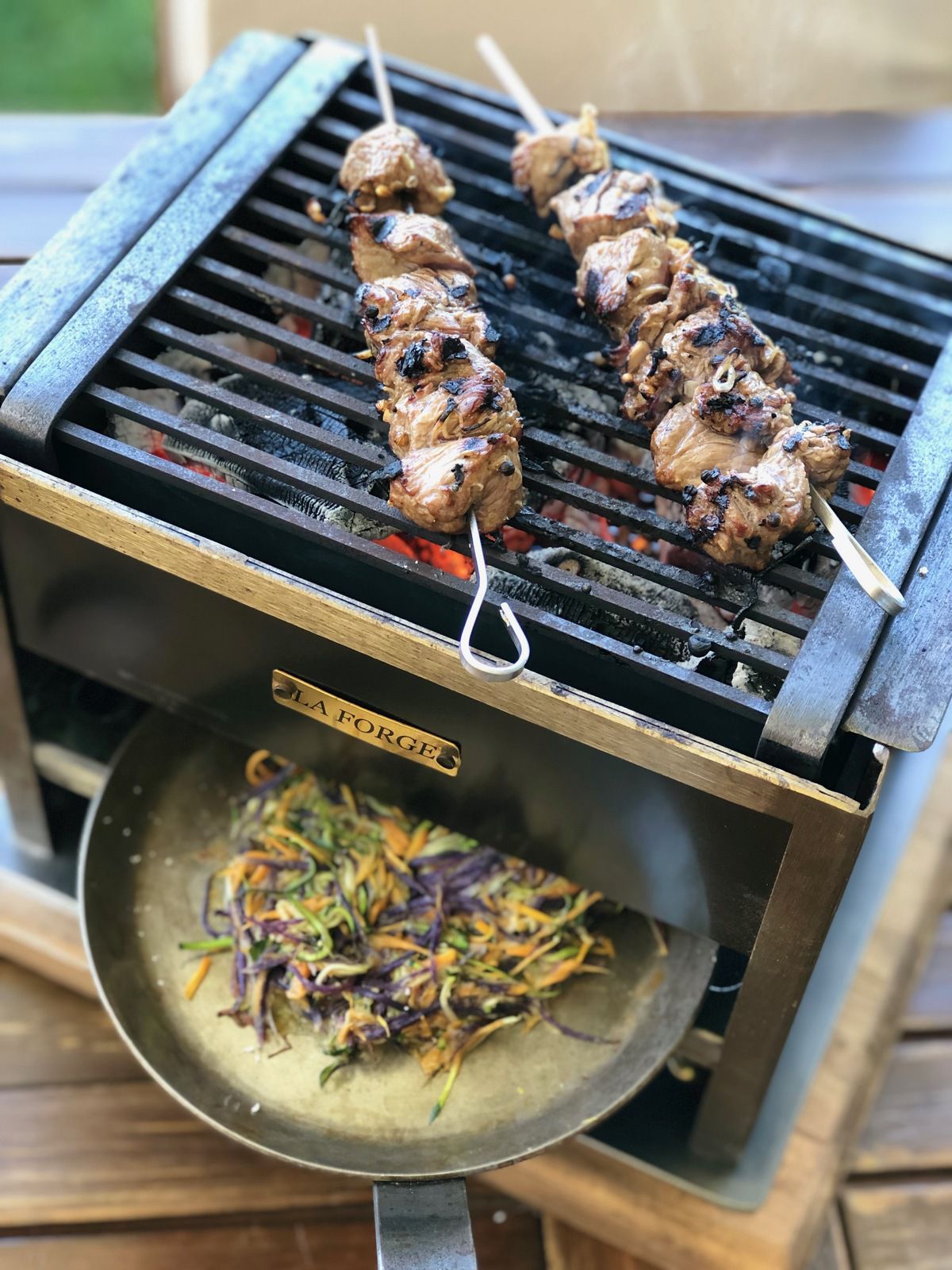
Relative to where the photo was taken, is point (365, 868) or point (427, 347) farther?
point (365, 868)

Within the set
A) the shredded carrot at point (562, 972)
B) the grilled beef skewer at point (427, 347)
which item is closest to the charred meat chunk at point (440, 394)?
the grilled beef skewer at point (427, 347)

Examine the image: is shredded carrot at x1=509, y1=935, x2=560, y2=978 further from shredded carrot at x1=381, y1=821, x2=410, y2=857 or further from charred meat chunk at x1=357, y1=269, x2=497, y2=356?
charred meat chunk at x1=357, y1=269, x2=497, y2=356

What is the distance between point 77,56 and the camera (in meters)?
4.10

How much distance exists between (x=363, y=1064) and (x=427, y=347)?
1.00m

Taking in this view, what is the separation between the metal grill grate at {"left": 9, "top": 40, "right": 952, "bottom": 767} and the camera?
148cm

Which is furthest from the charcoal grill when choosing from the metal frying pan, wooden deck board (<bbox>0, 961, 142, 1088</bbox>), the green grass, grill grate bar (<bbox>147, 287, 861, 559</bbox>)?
the green grass

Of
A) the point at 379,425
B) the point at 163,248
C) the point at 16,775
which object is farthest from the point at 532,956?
the point at 163,248

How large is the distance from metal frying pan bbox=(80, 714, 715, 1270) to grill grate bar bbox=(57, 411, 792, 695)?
489mm

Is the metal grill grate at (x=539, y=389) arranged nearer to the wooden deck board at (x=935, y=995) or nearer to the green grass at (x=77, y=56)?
the wooden deck board at (x=935, y=995)

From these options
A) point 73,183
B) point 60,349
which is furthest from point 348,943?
point 73,183

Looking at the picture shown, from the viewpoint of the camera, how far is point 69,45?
412 cm

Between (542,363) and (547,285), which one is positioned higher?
(547,285)

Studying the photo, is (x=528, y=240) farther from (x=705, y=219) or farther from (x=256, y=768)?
(x=256, y=768)

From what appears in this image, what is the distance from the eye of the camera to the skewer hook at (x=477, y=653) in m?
1.32
